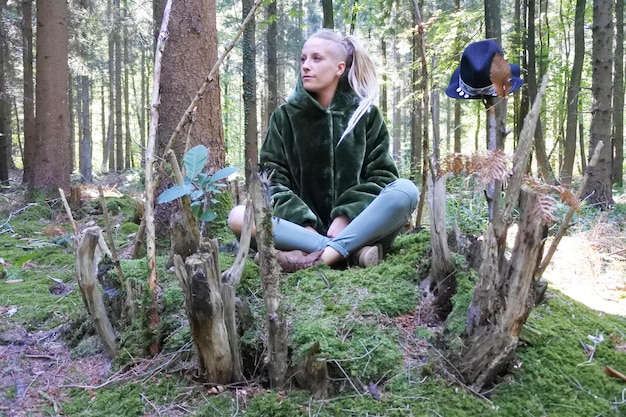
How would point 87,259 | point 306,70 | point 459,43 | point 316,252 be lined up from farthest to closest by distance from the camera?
point 459,43 → point 306,70 → point 316,252 → point 87,259

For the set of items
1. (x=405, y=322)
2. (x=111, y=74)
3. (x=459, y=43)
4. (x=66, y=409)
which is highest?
(x=111, y=74)

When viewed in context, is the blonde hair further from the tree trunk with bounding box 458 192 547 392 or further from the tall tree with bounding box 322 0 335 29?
the tall tree with bounding box 322 0 335 29

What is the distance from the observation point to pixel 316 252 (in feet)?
8.95

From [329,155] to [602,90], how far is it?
6.33m

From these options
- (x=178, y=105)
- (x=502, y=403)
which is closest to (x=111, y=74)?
(x=178, y=105)

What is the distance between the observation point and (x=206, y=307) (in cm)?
155

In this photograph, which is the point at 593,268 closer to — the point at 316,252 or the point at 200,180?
the point at 316,252

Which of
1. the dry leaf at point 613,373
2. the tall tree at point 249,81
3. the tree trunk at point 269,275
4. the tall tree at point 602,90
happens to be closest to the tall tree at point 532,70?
the tall tree at point 602,90

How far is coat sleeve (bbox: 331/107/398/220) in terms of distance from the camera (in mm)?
2926

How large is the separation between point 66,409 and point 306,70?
7.59 ft

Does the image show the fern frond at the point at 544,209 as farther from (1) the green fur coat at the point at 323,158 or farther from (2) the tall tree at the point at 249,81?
(2) the tall tree at the point at 249,81

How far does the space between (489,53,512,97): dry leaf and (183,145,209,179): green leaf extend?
1.11 meters

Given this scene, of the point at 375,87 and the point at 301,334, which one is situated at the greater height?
the point at 375,87

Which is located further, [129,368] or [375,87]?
[375,87]
